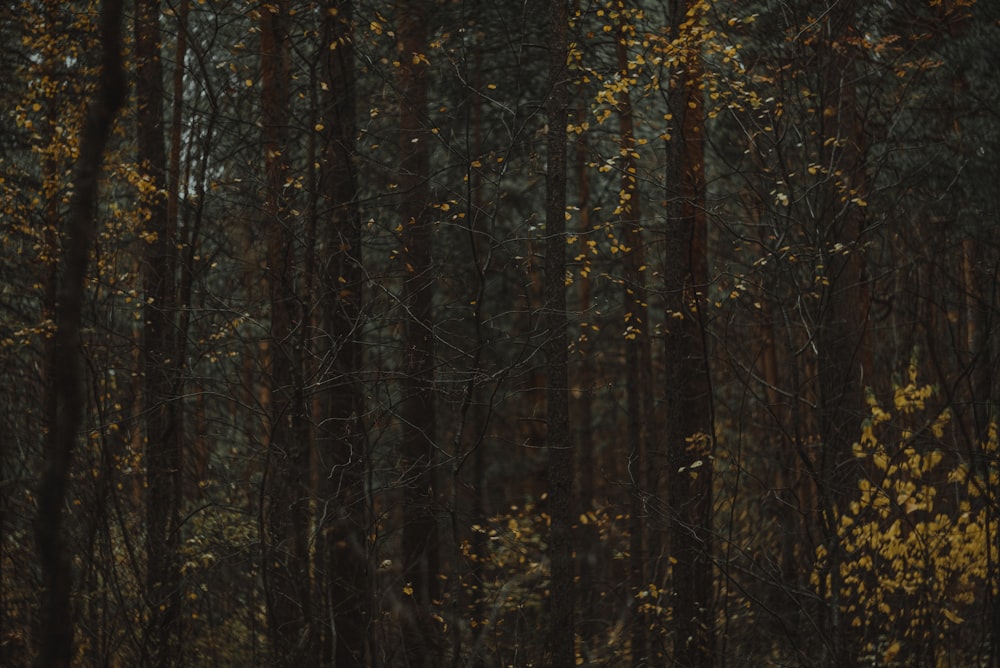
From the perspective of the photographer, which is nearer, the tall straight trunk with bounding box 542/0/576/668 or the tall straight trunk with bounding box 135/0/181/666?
the tall straight trunk with bounding box 135/0/181/666

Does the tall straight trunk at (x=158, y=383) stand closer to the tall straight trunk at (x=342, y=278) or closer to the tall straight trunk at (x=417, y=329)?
the tall straight trunk at (x=342, y=278)

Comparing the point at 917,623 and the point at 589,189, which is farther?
the point at 589,189

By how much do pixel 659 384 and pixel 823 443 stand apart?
1673cm

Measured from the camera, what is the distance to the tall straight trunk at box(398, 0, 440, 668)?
9.34m

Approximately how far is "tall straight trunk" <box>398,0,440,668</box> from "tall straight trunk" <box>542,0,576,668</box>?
120cm

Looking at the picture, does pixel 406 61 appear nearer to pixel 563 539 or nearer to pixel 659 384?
pixel 563 539

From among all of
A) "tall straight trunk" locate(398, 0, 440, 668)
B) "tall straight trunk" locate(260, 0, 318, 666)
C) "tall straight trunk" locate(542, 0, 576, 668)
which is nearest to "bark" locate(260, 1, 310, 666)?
"tall straight trunk" locate(260, 0, 318, 666)

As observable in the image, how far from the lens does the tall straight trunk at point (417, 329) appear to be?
9.34 meters

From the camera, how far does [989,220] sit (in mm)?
9508

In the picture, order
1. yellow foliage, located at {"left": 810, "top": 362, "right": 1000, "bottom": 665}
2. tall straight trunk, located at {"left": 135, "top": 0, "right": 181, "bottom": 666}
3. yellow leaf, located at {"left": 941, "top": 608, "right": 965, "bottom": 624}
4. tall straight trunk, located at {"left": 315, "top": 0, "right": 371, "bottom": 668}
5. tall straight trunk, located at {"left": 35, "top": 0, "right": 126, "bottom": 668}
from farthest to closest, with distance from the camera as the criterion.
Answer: tall straight trunk, located at {"left": 315, "top": 0, "right": 371, "bottom": 668}, tall straight trunk, located at {"left": 135, "top": 0, "right": 181, "bottom": 666}, yellow foliage, located at {"left": 810, "top": 362, "right": 1000, "bottom": 665}, yellow leaf, located at {"left": 941, "top": 608, "right": 965, "bottom": 624}, tall straight trunk, located at {"left": 35, "top": 0, "right": 126, "bottom": 668}

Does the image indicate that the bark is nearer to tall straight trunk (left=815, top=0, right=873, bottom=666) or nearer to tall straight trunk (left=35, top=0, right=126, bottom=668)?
tall straight trunk (left=815, top=0, right=873, bottom=666)

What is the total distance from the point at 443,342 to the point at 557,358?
2.31 metres

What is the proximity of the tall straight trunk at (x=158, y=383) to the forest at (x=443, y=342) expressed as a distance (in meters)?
0.06

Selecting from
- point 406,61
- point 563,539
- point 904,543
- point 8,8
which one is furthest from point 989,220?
point 8,8
